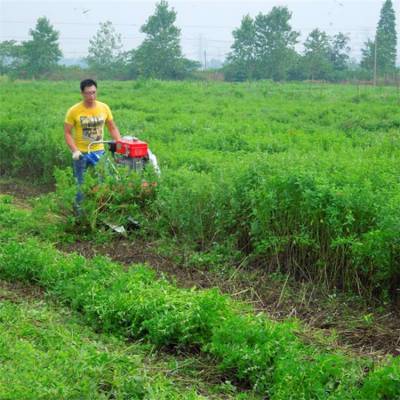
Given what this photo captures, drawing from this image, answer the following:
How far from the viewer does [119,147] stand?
8734 millimetres

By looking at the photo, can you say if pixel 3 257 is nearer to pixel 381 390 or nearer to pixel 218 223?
pixel 218 223

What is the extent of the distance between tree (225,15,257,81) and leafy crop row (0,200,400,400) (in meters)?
56.5

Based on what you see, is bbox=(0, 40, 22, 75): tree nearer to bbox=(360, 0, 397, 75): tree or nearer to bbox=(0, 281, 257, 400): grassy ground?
bbox=(360, 0, 397, 75): tree

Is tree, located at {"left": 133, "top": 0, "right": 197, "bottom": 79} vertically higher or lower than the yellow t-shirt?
higher

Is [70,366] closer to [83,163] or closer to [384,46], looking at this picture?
[83,163]

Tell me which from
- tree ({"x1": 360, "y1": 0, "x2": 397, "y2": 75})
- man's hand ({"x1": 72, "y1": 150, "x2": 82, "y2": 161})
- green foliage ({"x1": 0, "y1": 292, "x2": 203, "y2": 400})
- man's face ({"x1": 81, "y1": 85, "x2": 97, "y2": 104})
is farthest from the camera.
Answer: tree ({"x1": 360, "y1": 0, "x2": 397, "y2": 75})

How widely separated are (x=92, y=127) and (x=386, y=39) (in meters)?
55.2

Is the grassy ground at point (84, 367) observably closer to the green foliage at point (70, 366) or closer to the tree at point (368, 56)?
the green foliage at point (70, 366)

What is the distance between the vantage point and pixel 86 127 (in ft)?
28.8

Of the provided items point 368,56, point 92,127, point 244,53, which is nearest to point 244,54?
point 244,53

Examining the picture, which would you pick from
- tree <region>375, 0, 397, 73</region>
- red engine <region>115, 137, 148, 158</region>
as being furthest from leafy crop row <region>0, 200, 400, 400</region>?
tree <region>375, 0, 397, 73</region>

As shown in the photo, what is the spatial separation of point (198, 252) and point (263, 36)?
57620 millimetres

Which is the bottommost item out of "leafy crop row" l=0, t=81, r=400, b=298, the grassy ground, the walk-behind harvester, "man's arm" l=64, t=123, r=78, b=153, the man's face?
the grassy ground

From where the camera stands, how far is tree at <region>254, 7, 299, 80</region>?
201 ft
